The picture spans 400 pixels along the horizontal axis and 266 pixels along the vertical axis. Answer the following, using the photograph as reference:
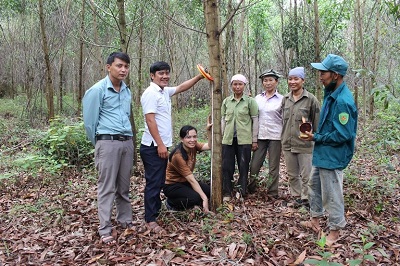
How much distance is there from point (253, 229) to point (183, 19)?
12866 millimetres

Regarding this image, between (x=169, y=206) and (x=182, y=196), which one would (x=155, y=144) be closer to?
(x=182, y=196)

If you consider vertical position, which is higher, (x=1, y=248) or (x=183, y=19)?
(x=183, y=19)

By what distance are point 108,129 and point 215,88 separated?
1235 mm

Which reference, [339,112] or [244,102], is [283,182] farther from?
[339,112]

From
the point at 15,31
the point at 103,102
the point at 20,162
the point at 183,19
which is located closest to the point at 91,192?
the point at 20,162

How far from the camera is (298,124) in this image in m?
4.50

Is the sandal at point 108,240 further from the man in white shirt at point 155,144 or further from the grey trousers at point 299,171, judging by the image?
the grey trousers at point 299,171

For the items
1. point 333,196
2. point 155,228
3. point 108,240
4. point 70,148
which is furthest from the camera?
point 70,148

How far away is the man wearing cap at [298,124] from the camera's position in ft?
14.6

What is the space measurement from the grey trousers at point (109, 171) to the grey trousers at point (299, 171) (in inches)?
85.2

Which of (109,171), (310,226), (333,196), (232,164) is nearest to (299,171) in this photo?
(232,164)

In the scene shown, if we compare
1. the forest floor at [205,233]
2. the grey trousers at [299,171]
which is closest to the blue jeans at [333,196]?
the forest floor at [205,233]

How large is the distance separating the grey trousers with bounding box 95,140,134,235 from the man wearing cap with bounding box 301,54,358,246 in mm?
1953

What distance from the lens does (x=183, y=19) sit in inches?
592
